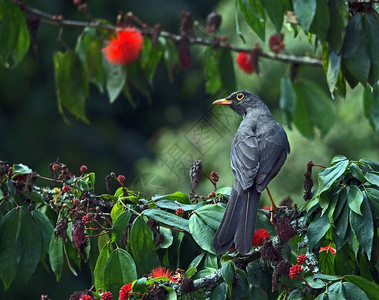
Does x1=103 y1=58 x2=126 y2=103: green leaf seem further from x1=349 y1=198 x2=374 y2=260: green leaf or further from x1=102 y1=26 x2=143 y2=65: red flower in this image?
x1=349 y1=198 x2=374 y2=260: green leaf

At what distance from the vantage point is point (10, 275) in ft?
8.03

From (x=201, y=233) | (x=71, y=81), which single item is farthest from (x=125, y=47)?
(x=201, y=233)

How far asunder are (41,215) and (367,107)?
81.0 inches

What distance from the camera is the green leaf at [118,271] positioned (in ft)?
7.31

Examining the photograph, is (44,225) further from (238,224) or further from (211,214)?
(238,224)

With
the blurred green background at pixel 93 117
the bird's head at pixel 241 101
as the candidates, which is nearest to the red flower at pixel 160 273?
the bird's head at pixel 241 101

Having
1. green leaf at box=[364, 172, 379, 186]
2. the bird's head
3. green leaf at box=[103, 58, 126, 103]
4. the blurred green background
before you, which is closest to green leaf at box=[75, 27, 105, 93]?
green leaf at box=[103, 58, 126, 103]

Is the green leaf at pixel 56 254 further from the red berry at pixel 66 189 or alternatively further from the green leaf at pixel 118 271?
the green leaf at pixel 118 271

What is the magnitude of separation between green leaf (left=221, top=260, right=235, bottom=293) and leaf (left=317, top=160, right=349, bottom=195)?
0.38 meters

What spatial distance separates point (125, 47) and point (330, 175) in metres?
2.04

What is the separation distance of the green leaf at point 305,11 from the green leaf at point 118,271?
1.02 metres

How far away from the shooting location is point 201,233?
7.62ft

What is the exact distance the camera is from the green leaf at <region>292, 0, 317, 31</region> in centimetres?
243

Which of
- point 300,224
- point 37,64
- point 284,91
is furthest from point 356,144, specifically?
point 37,64
